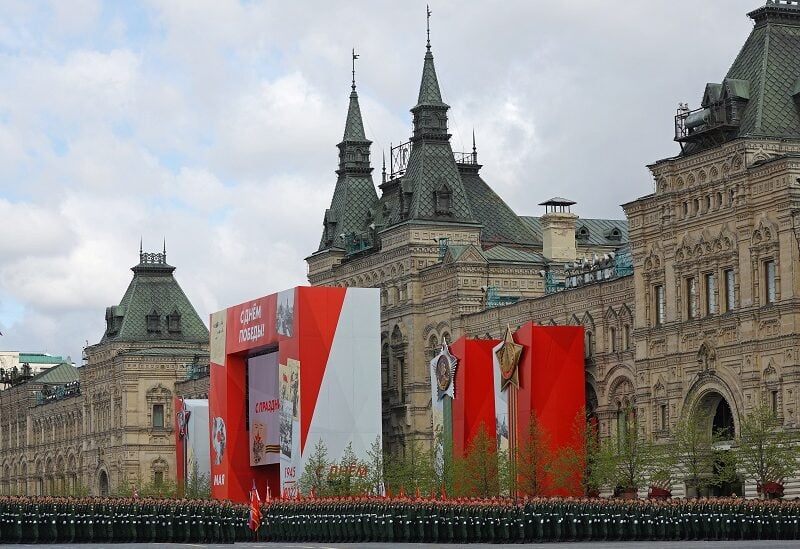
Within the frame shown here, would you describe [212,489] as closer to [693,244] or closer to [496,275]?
[496,275]

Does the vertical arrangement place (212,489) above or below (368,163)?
below

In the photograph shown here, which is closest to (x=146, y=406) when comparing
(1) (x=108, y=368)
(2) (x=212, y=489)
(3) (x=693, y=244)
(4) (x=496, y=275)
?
(1) (x=108, y=368)

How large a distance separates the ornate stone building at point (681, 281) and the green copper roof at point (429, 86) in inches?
211

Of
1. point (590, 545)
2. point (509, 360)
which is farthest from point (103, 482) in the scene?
point (590, 545)

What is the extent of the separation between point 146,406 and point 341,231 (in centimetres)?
3010

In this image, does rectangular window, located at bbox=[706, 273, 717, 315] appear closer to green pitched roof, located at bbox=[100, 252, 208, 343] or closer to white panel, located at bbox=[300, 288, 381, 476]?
white panel, located at bbox=[300, 288, 381, 476]

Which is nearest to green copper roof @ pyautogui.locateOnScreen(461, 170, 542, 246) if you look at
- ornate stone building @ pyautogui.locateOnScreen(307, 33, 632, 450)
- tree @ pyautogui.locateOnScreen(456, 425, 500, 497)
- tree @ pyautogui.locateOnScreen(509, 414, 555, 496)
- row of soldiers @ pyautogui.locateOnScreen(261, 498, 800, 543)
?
ornate stone building @ pyautogui.locateOnScreen(307, 33, 632, 450)

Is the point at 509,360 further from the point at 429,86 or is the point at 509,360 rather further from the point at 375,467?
the point at 429,86

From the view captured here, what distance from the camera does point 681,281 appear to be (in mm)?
70688

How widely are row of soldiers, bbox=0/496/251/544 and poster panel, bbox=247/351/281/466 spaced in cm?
2676

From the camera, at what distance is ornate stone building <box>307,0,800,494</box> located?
216ft

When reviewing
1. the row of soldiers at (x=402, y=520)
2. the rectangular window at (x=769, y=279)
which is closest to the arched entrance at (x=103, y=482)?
the row of soldiers at (x=402, y=520)

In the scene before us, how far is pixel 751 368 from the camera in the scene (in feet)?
217

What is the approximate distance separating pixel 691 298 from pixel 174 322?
68.3 m
